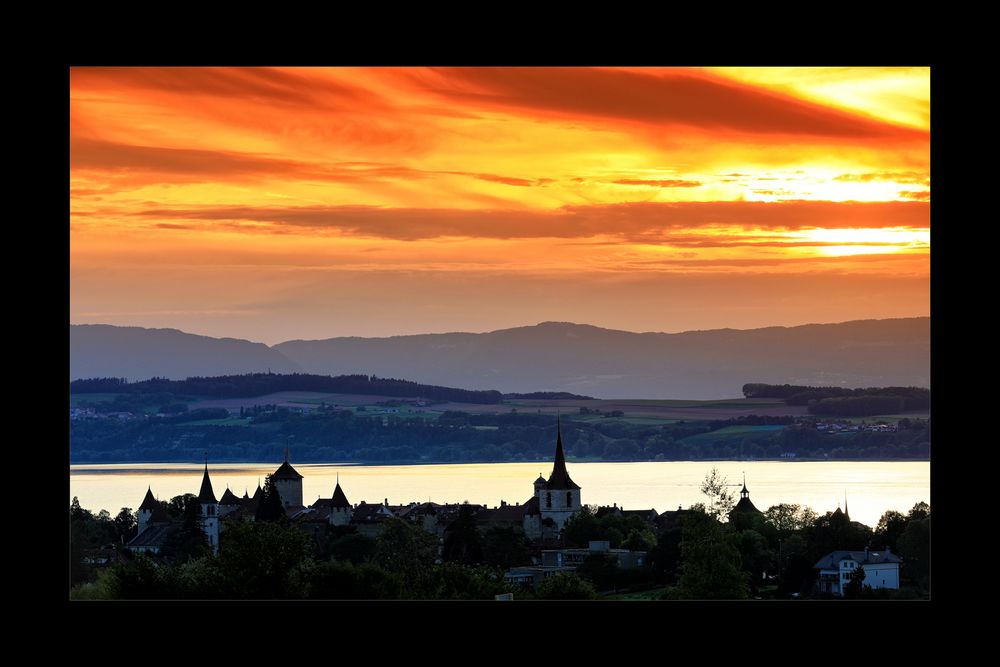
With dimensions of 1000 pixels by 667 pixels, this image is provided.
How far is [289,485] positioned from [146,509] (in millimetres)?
12490

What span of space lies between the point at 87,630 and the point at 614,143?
4336 cm

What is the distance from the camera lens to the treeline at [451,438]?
6450cm

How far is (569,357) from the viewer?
61.8 metres

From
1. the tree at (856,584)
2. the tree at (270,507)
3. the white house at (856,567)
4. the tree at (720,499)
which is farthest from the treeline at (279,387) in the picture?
the tree at (856,584)

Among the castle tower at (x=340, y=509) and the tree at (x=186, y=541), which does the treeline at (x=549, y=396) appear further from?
the tree at (x=186, y=541)

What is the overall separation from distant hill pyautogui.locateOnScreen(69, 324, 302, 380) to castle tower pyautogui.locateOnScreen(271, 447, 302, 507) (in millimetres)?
8380

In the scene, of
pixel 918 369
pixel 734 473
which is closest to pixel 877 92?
pixel 918 369

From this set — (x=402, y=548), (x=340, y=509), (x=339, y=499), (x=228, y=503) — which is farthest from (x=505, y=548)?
(x=228, y=503)

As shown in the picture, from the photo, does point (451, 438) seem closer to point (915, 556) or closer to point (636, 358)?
point (636, 358)

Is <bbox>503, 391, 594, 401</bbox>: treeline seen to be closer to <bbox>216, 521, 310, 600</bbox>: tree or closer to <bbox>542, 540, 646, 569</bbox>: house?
<bbox>542, 540, 646, 569</bbox>: house

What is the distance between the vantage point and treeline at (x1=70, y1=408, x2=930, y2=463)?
6450cm

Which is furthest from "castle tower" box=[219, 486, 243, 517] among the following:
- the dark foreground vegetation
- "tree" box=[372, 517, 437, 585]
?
"tree" box=[372, 517, 437, 585]
